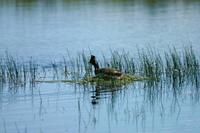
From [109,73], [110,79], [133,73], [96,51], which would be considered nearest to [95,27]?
[96,51]

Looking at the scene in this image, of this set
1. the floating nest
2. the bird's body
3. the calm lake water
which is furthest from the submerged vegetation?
the calm lake water

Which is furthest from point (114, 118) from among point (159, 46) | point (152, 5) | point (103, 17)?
point (152, 5)

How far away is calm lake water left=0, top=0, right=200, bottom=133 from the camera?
16469mm

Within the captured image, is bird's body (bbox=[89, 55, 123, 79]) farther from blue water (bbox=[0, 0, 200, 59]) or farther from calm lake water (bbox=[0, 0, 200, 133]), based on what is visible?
blue water (bbox=[0, 0, 200, 59])

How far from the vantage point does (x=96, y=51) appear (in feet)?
107

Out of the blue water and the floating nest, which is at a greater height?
the blue water

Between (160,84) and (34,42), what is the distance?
17.3m

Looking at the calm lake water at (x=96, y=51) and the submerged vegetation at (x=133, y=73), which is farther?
the submerged vegetation at (x=133, y=73)

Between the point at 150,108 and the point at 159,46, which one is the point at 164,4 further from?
the point at 150,108

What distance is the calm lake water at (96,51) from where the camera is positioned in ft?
54.0

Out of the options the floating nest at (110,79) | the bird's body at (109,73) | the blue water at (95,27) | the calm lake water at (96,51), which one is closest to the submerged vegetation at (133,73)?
the floating nest at (110,79)

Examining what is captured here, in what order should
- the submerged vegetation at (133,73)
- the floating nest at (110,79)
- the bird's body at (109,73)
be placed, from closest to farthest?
1. the bird's body at (109,73)
2. the floating nest at (110,79)
3. the submerged vegetation at (133,73)

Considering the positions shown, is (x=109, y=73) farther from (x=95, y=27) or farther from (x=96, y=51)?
(x=95, y=27)

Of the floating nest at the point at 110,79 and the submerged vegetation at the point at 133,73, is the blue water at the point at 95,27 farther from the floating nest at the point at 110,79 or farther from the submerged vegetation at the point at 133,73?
the floating nest at the point at 110,79
